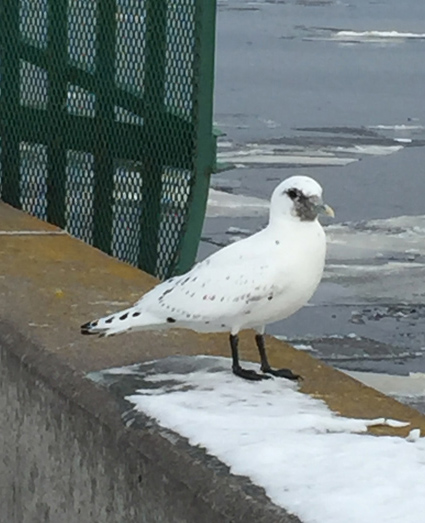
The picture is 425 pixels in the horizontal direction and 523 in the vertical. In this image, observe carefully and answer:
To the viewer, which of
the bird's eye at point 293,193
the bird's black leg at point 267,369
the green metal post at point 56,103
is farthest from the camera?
the green metal post at point 56,103

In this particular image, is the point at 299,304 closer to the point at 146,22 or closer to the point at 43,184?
the point at 146,22

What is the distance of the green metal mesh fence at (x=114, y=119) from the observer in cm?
482

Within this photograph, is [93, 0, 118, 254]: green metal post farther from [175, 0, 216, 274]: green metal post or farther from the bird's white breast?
the bird's white breast

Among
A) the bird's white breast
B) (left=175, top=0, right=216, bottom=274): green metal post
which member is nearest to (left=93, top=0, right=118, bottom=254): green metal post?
(left=175, top=0, right=216, bottom=274): green metal post

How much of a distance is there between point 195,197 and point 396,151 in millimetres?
8437

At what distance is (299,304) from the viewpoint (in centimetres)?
363

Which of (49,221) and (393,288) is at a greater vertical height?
(49,221)

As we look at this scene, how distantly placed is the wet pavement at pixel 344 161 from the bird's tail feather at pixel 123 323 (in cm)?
312

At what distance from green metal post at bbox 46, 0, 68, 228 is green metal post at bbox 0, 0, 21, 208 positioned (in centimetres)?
21

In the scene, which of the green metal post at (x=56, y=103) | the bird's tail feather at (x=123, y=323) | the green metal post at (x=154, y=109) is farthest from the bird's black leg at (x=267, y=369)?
the green metal post at (x=56, y=103)

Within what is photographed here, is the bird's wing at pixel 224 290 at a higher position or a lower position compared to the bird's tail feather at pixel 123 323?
higher

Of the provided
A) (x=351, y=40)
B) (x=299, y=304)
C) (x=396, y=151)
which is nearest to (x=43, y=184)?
(x=299, y=304)

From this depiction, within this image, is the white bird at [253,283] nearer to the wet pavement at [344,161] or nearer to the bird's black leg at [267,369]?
the bird's black leg at [267,369]

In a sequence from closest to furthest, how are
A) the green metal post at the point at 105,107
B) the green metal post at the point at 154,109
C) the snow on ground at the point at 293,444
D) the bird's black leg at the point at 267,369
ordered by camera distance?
the snow on ground at the point at 293,444, the bird's black leg at the point at 267,369, the green metal post at the point at 154,109, the green metal post at the point at 105,107
